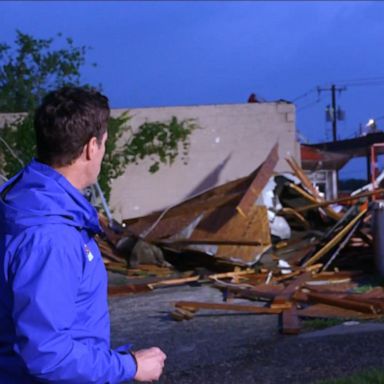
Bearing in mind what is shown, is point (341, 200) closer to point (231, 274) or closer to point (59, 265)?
point (231, 274)

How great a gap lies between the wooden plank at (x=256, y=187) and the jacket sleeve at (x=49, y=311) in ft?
36.8

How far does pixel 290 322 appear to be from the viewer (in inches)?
352

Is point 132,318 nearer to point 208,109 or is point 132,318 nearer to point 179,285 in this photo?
point 179,285

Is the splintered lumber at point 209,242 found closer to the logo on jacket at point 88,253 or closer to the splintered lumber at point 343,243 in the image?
the splintered lumber at point 343,243

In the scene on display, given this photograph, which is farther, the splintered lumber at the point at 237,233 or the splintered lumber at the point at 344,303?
the splintered lumber at the point at 237,233

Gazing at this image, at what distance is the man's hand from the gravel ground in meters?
4.06

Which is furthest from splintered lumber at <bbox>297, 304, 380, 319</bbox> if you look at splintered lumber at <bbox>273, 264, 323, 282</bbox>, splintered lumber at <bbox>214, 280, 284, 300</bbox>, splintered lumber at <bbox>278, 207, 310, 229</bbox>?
splintered lumber at <bbox>278, 207, 310, 229</bbox>

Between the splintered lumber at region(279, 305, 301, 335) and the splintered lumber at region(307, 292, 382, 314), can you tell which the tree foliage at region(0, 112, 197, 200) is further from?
the splintered lumber at region(279, 305, 301, 335)

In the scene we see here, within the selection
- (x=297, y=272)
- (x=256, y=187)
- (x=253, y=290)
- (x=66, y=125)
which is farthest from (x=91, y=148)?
(x=256, y=187)

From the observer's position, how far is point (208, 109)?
2005cm

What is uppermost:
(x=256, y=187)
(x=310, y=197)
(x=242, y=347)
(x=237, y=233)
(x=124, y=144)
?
(x=124, y=144)

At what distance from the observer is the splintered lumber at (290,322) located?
861 cm

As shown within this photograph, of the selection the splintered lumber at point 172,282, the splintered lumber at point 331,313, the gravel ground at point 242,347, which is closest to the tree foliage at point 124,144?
the splintered lumber at point 172,282

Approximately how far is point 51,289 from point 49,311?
0.06 meters
